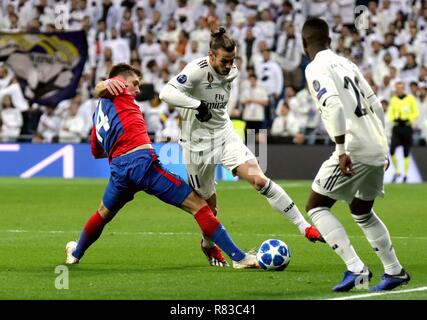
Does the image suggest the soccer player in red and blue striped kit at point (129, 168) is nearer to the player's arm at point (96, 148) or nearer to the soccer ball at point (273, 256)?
the player's arm at point (96, 148)

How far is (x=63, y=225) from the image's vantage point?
49.5 feet

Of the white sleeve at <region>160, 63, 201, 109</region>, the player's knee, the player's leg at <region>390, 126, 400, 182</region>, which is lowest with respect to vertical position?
the player's leg at <region>390, 126, 400, 182</region>

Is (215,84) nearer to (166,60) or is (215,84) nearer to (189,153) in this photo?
(189,153)

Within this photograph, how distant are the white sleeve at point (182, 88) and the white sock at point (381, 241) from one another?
2.46m

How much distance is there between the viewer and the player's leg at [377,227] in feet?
28.5

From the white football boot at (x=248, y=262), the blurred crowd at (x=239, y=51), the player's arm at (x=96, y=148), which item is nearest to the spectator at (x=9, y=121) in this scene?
the blurred crowd at (x=239, y=51)

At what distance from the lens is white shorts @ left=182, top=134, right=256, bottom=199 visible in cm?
1084

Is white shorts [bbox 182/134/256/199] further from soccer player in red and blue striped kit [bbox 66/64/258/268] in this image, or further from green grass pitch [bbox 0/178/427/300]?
soccer player in red and blue striped kit [bbox 66/64/258/268]

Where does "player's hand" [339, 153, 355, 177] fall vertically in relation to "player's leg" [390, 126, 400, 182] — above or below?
above

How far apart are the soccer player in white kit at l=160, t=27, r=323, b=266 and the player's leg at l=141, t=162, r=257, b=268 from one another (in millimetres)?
788

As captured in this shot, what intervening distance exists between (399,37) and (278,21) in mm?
3038

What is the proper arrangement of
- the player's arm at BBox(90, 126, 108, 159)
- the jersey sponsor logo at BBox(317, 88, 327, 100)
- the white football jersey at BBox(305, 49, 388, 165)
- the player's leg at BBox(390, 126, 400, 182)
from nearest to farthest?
1. the jersey sponsor logo at BBox(317, 88, 327, 100)
2. the white football jersey at BBox(305, 49, 388, 165)
3. the player's arm at BBox(90, 126, 108, 159)
4. the player's leg at BBox(390, 126, 400, 182)

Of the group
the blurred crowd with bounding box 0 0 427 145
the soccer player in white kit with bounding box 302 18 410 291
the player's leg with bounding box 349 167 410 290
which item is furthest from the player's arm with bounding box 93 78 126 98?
the blurred crowd with bounding box 0 0 427 145
